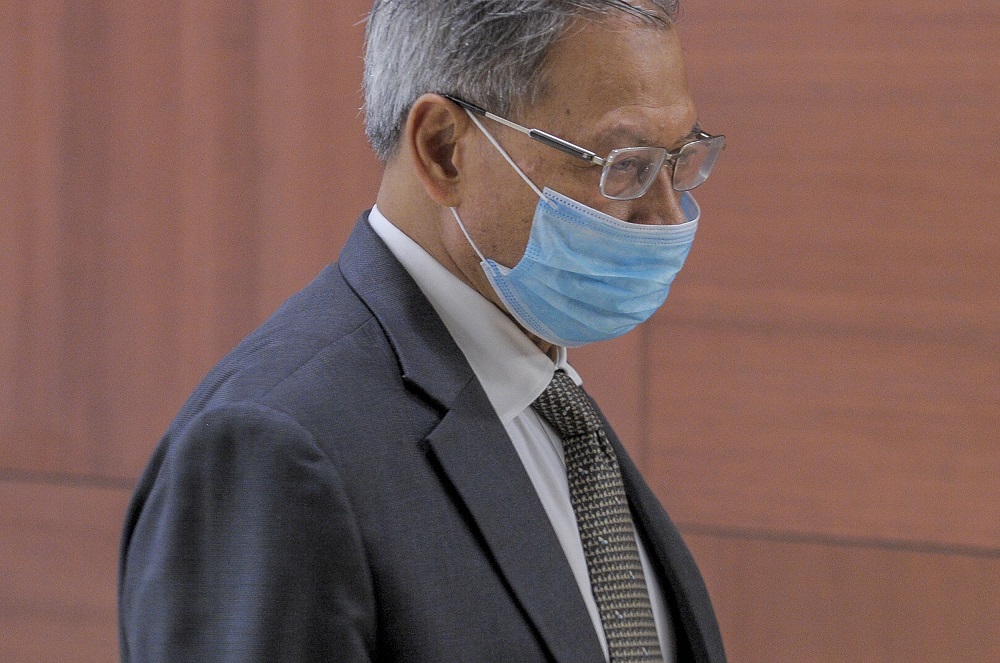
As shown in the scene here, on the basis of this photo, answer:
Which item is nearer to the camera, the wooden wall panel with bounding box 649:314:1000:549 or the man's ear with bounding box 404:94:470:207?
the man's ear with bounding box 404:94:470:207

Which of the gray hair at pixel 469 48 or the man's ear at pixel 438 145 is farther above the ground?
the gray hair at pixel 469 48

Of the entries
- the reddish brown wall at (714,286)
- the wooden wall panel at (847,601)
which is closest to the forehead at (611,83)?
the reddish brown wall at (714,286)

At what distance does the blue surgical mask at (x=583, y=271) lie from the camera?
39.0 inches

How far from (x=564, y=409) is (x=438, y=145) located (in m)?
0.26

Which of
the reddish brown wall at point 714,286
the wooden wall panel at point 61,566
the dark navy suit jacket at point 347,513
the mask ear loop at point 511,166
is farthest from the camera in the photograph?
the wooden wall panel at point 61,566

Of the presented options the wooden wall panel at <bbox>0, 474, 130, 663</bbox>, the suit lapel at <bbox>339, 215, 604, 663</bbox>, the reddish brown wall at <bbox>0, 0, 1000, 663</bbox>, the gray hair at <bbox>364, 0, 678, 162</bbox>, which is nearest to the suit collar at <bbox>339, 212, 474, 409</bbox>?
the suit lapel at <bbox>339, 215, 604, 663</bbox>

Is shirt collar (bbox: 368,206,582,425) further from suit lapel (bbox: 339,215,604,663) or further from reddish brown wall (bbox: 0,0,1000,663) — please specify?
reddish brown wall (bbox: 0,0,1000,663)

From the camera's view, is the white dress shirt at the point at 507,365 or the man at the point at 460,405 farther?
the white dress shirt at the point at 507,365

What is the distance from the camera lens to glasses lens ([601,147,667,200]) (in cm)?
97

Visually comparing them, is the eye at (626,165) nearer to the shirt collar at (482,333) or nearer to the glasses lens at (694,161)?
the glasses lens at (694,161)

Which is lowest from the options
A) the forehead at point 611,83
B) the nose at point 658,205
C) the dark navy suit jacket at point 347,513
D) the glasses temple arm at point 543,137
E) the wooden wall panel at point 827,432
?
the wooden wall panel at point 827,432

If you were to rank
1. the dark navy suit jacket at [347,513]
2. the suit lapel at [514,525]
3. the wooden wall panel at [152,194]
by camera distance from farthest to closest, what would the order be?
the wooden wall panel at [152,194]
the suit lapel at [514,525]
the dark navy suit jacket at [347,513]

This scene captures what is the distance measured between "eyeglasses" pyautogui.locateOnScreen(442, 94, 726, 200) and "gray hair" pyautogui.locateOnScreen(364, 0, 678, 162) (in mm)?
22

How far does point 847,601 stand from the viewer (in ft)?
6.08
